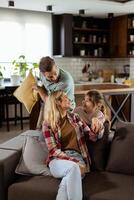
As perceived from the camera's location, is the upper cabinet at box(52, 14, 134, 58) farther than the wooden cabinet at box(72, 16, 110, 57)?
No

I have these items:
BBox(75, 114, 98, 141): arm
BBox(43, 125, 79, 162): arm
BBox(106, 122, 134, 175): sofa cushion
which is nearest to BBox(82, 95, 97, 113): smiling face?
BBox(75, 114, 98, 141): arm

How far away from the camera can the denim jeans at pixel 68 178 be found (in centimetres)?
215

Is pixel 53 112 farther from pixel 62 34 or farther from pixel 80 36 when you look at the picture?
pixel 80 36

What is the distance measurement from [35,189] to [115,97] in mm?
3821

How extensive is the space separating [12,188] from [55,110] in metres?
0.67

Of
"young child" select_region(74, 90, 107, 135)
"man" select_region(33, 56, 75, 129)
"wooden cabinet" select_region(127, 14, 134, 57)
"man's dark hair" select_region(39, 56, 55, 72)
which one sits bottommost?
"young child" select_region(74, 90, 107, 135)

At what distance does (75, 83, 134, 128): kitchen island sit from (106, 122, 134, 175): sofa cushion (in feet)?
5.79

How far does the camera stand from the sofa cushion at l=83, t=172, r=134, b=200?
2.16m

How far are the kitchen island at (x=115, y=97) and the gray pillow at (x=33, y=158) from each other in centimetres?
187

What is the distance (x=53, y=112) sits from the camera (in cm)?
250

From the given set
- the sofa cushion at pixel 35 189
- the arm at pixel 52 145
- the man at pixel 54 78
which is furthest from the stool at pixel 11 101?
the sofa cushion at pixel 35 189

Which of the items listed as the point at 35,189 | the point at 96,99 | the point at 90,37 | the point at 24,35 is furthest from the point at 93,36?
→ the point at 35,189

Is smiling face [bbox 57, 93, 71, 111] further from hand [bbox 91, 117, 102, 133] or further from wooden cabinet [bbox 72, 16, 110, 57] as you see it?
wooden cabinet [bbox 72, 16, 110, 57]

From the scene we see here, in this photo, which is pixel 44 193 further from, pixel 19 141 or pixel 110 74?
pixel 110 74
